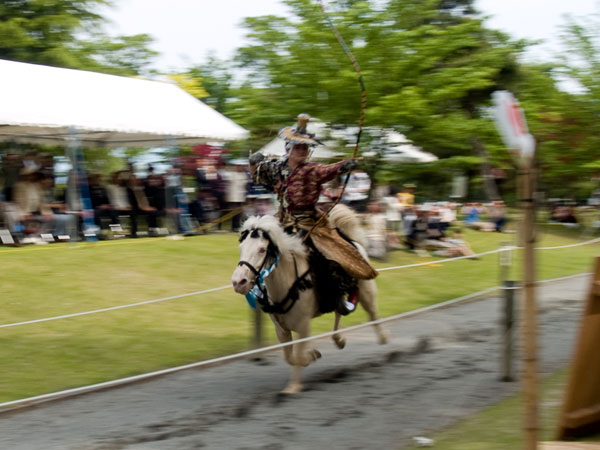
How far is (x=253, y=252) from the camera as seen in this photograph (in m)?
6.18

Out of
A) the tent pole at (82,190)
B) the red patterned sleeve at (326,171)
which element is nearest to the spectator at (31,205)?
the tent pole at (82,190)

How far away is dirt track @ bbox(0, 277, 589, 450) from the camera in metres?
5.47

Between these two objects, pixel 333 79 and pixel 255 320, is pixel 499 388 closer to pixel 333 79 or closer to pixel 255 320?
pixel 255 320

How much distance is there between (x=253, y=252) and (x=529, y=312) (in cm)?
259

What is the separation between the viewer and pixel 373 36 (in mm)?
18078

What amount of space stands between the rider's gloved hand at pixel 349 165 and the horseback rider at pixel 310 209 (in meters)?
0.06

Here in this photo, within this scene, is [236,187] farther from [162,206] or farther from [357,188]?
[357,188]

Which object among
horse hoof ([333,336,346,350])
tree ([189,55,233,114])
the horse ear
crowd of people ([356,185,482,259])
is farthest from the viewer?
tree ([189,55,233,114])

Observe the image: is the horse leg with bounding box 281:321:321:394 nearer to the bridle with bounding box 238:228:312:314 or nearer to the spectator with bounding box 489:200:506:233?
the bridle with bounding box 238:228:312:314

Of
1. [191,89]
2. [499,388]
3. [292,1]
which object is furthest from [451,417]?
[191,89]

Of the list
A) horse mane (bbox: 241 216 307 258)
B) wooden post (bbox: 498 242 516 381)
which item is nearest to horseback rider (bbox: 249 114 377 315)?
horse mane (bbox: 241 216 307 258)

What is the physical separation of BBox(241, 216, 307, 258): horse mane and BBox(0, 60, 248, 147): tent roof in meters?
7.93

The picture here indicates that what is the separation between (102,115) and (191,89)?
62.1ft

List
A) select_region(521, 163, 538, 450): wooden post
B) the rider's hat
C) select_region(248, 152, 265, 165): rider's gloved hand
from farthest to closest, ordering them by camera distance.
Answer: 1. select_region(248, 152, 265, 165): rider's gloved hand
2. the rider's hat
3. select_region(521, 163, 538, 450): wooden post
